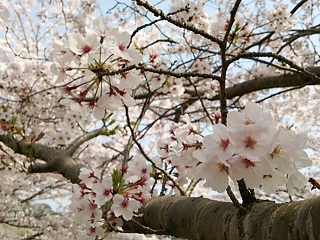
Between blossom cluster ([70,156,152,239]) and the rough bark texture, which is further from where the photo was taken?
blossom cluster ([70,156,152,239])

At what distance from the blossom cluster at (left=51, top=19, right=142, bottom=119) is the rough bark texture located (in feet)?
1.50

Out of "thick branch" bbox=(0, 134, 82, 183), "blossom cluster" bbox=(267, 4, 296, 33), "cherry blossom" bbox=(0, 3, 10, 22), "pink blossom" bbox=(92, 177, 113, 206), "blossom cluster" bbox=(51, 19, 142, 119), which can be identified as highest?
"blossom cluster" bbox=(267, 4, 296, 33)

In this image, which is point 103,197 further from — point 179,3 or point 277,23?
point 277,23

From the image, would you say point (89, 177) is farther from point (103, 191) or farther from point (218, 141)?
point (218, 141)

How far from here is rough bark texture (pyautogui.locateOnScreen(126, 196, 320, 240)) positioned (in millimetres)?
869

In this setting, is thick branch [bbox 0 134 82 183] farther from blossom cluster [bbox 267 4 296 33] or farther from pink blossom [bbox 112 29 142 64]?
blossom cluster [bbox 267 4 296 33]

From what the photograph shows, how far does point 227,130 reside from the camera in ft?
3.07

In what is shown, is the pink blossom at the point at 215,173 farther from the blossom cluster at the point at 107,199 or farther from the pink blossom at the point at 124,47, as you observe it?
the blossom cluster at the point at 107,199

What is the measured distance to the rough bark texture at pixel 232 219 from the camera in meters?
0.87

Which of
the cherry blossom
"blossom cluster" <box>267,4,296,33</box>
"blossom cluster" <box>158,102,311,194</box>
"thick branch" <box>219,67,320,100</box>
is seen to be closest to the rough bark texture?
"blossom cluster" <box>158,102,311,194</box>

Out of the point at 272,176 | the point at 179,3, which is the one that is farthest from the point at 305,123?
the point at 272,176

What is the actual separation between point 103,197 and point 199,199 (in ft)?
1.43

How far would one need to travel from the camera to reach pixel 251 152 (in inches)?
35.0

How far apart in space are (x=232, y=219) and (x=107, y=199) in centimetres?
67
